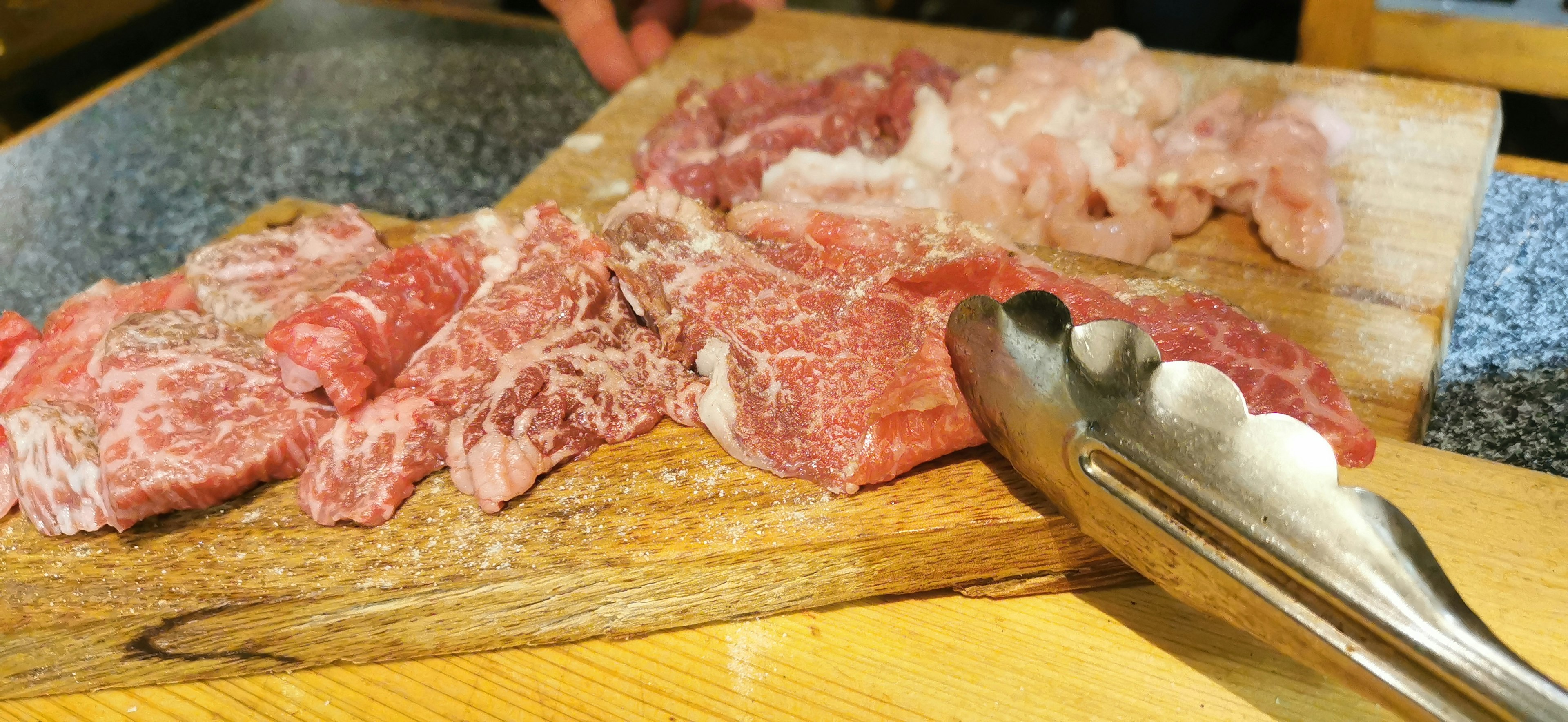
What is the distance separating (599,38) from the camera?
142 inches

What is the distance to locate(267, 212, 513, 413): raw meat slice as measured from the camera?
193 cm

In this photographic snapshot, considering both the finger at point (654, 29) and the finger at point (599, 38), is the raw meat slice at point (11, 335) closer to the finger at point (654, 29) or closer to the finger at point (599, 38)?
the finger at point (599, 38)

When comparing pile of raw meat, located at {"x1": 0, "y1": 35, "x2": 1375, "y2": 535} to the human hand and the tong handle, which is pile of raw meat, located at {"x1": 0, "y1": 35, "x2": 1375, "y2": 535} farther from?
the human hand

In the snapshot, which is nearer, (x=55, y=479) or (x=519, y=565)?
(x=519, y=565)

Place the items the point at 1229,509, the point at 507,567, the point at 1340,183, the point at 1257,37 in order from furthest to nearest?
the point at 1257,37 → the point at 1340,183 → the point at 507,567 → the point at 1229,509

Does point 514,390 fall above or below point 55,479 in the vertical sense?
above

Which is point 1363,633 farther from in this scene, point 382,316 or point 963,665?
point 382,316

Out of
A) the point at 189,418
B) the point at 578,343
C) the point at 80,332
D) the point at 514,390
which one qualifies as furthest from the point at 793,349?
the point at 80,332

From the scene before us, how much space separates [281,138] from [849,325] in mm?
2769

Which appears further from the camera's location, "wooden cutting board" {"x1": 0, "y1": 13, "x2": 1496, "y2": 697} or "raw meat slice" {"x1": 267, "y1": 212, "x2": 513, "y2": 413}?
"raw meat slice" {"x1": 267, "y1": 212, "x2": 513, "y2": 413}

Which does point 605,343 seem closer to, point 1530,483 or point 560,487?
point 560,487

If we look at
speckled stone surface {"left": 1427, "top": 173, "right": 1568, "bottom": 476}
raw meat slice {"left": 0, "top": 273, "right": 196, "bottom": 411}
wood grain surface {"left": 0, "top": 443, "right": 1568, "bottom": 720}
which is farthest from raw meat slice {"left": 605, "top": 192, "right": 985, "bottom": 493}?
speckled stone surface {"left": 1427, "top": 173, "right": 1568, "bottom": 476}

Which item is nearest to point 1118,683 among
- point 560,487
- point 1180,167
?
point 560,487

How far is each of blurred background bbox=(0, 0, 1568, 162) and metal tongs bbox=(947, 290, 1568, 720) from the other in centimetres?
253
